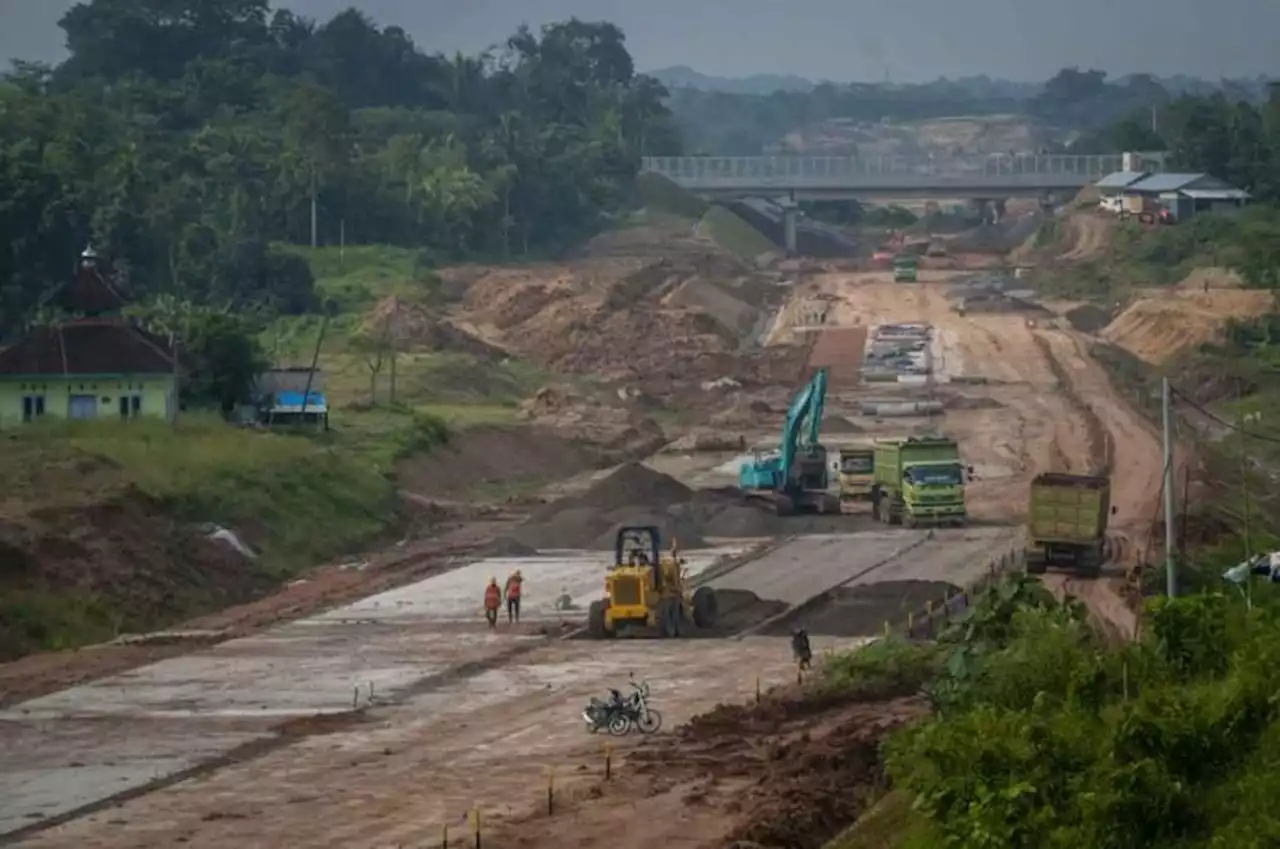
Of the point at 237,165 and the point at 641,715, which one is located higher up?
the point at 237,165

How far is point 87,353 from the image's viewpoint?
6825cm

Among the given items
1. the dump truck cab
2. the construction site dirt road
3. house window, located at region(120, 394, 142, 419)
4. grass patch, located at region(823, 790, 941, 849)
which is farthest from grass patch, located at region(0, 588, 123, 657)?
the dump truck cab

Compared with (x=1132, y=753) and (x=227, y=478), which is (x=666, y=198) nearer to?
(x=227, y=478)

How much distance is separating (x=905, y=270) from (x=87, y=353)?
85.0 metres

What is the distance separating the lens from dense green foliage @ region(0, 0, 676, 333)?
10075 cm

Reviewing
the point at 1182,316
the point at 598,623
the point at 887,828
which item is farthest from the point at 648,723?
the point at 1182,316

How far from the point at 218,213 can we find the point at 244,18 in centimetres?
7155

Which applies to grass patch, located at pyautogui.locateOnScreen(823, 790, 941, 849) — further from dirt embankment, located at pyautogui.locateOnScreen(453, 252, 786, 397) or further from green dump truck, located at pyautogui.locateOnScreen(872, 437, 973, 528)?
dirt embankment, located at pyautogui.locateOnScreen(453, 252, 786, 397)

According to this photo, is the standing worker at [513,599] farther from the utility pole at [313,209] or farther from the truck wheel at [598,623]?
the utility pole at [313,209]

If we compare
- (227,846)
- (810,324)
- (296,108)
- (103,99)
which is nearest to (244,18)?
(103,99)

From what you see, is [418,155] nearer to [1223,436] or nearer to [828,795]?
[1223,436]

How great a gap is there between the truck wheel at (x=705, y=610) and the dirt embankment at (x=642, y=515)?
11.7m

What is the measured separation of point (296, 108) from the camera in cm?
14175

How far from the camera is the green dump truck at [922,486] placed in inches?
2404
